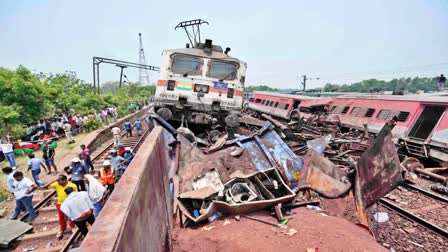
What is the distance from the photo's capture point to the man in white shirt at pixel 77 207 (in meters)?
4.80

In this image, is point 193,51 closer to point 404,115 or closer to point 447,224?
point 447,224

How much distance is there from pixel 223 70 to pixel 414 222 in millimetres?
6565

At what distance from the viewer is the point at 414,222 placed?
18.4ft

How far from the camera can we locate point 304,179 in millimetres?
5762

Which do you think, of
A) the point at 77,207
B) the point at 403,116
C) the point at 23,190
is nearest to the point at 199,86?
the point at 77,207

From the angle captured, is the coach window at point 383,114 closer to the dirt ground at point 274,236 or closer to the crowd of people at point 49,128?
the dirt ground at point 274,236

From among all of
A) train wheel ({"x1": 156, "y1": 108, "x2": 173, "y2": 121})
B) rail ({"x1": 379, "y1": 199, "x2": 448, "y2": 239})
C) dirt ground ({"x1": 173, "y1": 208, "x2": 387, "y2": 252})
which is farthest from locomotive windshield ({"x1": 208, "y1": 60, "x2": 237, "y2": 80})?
rail ({"x1": 379, "y1": 199, "x2": 448, "y2": 239})

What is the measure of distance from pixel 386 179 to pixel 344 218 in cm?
106

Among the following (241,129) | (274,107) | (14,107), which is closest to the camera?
(241,129)

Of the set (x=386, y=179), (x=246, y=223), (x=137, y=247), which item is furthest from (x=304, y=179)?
(x=137, y=247)

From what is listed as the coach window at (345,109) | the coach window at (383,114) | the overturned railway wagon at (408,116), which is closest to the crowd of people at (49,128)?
the overturned railway wagon at (408,116)

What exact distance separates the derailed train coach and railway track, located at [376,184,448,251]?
4846 millimetres

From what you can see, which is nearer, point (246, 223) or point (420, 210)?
point (246, 223)

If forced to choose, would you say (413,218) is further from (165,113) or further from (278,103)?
(278,103)
